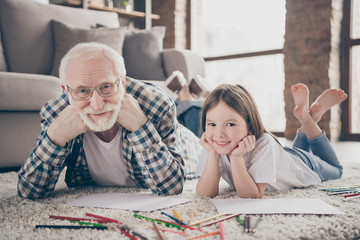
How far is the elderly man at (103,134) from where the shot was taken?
1.07 metres

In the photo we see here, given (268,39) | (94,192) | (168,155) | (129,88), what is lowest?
(94,192)

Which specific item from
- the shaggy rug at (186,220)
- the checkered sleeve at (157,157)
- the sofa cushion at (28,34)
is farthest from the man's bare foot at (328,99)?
the sofa cushion at (28,34)

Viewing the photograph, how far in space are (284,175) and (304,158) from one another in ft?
0.73

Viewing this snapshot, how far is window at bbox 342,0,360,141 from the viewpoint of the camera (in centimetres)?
347

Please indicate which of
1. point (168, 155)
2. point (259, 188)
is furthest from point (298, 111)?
point (168, 155)

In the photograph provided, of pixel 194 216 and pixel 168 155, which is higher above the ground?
pixel 168 155

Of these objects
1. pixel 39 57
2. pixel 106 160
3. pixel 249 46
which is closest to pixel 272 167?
pixel 106 160

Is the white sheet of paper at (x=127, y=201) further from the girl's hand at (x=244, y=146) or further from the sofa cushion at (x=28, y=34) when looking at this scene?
the sofa cushion at (x=28, y=34)

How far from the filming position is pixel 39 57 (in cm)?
250

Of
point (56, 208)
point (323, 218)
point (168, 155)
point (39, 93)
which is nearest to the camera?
point (323, 218)

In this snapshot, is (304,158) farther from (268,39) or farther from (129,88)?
(268,39)

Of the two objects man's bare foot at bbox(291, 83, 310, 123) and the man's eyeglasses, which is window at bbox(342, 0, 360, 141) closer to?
man's bare foot at bbox(291, 83, 310, 123)

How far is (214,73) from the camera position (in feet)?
15.8

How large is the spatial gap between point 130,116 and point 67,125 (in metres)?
0.20
